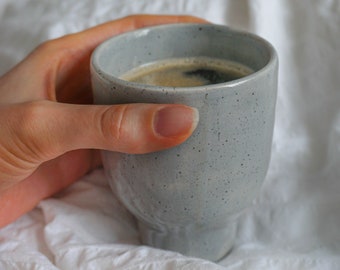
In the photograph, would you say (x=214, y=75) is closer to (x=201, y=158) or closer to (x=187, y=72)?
(x=187, y=72)

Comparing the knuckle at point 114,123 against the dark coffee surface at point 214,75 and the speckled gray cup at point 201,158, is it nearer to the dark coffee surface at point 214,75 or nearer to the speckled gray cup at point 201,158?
the speckled gray cup at point 201,158

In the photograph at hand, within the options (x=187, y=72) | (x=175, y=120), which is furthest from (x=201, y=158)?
(x=187, y=72)

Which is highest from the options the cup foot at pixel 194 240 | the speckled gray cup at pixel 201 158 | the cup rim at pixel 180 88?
the cup rim at pixel 180 88

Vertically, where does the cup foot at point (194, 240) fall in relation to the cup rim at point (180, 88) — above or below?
below

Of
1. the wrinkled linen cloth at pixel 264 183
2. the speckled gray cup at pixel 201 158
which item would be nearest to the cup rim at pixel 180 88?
the speckled gray cup at pixel 201 158

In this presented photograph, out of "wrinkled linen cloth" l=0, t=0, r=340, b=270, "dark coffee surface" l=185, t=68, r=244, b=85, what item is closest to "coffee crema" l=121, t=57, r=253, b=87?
"dark coffee surface" l=185, t=68, r=244, b=85

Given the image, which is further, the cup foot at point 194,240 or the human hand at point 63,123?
Result: the cup foot at point 194,240

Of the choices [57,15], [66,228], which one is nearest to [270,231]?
[66,228]
